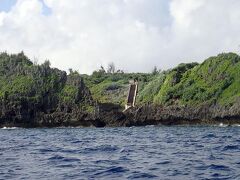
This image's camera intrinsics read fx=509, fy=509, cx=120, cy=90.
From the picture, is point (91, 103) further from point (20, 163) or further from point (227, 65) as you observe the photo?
point (20, 163)

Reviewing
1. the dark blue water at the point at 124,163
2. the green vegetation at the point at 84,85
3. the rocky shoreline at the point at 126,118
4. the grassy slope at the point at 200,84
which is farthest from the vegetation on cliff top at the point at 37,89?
the dark blue water at the point at 124,163

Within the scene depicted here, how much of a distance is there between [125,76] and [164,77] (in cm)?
5164

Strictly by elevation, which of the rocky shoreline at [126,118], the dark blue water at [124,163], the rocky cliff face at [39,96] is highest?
the rocky cliff face at [39,96]

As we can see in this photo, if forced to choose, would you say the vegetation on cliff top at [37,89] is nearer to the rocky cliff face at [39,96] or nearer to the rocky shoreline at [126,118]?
the rocky cliff face at [39,96]

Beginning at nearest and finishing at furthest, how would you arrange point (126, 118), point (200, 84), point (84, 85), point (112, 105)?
point (126, 118) → point (84, 85) → point (200, 84) → point (112, 105)

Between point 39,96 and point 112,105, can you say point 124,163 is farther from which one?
point 112,105

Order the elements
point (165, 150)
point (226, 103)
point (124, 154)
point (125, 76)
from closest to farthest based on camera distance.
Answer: point (124, 154)
point (165, 150)
point (226, 103)
point (125, 76)

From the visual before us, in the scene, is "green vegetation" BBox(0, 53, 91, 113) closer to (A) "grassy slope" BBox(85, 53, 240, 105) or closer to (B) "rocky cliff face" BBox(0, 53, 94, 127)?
(B) "rocky cliff face" BBox(0, 53, 94, 127)

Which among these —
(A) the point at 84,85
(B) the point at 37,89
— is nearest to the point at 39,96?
(B) the point at 37,89

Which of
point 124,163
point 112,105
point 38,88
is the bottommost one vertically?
point 124,163

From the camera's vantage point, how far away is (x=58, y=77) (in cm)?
10050

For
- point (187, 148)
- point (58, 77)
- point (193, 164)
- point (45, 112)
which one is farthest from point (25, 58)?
point (193, 164)

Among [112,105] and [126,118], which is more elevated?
[112,105]

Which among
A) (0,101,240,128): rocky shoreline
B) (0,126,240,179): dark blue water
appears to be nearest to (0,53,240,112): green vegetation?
(0,101,240,128): rocky shoreline
